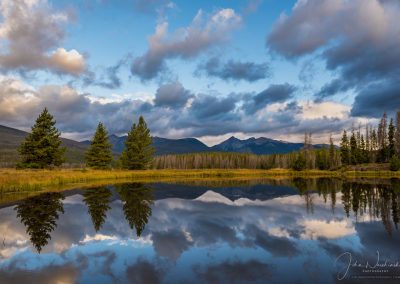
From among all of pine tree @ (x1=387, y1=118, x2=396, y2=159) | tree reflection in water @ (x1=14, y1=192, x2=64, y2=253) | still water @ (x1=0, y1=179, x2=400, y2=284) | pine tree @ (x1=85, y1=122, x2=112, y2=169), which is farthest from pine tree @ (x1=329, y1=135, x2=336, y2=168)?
tree reflection in water @ (x1=14, y1=192, x2=64, y2=253)

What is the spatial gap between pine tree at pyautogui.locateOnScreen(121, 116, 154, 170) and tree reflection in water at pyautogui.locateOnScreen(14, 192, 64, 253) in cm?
5330

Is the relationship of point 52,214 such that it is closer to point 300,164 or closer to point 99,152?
point 99,152

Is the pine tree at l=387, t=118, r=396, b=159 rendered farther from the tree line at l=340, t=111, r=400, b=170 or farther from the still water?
the still water

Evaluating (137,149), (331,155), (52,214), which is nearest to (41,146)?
(137,149)

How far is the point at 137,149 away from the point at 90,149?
11646mm

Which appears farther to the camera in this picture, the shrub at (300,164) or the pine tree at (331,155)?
the pine tree at (331,155)

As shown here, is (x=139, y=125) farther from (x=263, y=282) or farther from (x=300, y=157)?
(x=263, y=282)

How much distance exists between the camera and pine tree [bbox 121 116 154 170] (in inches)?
3319

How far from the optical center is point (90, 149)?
77.9 m

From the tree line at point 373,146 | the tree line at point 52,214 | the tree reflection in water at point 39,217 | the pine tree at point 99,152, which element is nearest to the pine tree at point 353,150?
the tree line at point 373,146

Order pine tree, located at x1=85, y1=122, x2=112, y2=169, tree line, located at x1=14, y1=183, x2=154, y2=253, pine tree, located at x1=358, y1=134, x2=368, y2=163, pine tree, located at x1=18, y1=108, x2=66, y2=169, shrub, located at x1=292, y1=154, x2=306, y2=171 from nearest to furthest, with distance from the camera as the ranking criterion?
tree line, located at x1=14, y1=183, x2=154, y2=253, pine tree, located at x1=18, y1=108, x2=66, y2=169, pine tree, located at x1=85, y1=122, x2=112, y2=169, shrub, located at x1=292, y1=154, x2=306, y2=171, pine tree, located at x1=358, y1=134, x2=368, y2=163

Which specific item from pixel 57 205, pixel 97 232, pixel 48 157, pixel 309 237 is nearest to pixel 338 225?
pixel 309 237

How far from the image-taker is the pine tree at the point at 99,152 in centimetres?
7681

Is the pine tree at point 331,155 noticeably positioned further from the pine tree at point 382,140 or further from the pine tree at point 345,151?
the pine tree at point 382,140
